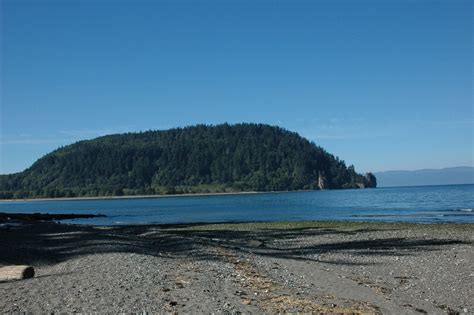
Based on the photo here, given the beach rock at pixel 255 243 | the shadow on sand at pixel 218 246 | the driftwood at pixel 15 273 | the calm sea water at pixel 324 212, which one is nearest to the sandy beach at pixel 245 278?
the shadow on sand at pixel 218 246

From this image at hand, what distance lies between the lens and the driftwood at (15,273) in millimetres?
17422

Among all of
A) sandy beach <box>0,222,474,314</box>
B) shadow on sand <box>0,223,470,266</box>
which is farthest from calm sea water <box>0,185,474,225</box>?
sandy beach <box>0,222,474,314</box>

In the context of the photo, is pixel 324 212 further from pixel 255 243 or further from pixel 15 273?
pixel 15 273

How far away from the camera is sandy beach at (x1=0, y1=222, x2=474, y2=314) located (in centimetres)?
1355

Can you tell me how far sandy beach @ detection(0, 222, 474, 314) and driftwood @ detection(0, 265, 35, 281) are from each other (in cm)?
44

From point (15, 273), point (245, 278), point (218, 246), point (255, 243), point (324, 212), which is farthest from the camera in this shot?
point (324, 212)

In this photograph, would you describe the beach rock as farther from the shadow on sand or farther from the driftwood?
the driftwood

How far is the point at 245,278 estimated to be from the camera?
17.9 metres

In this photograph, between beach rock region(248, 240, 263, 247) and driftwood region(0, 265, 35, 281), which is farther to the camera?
beach rock region(248, 240, 263, 247)

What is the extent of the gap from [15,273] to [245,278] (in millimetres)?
7578

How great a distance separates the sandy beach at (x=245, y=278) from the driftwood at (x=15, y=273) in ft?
1.46

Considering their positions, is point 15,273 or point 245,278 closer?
point 15,273

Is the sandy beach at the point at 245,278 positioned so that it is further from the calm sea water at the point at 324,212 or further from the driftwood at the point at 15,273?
the calm sea water at the point at 324,212

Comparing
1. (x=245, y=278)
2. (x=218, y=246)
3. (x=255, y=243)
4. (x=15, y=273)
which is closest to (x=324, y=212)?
(x=255, y=243)
